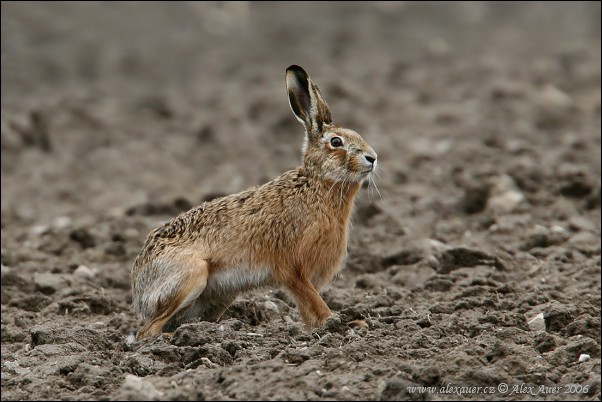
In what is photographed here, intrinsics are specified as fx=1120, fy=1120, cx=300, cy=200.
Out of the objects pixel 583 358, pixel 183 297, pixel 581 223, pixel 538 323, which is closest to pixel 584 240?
pixel 581 223

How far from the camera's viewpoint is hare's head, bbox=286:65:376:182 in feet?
26.4

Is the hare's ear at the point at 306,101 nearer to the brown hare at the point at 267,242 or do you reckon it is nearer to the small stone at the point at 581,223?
the brown hare at the point at 267,242

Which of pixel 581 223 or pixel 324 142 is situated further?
pixel 581 223

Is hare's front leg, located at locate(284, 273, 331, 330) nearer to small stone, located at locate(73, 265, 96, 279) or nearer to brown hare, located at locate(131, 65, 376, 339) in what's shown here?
brown hare, located at locate(131, 65, 376, 339)

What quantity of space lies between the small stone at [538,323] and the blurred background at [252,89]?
4730 millimetres

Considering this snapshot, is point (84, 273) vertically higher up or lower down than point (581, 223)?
higher up

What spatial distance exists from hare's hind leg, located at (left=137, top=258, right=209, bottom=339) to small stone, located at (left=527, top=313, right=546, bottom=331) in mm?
2217

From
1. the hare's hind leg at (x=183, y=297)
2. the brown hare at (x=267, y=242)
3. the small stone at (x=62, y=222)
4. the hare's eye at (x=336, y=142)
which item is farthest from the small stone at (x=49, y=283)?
the hare's eye at (x=336, y=142)

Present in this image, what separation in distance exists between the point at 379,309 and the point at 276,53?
11.1m

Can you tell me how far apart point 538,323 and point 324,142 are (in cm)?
209

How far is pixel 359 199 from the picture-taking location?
11.9 m

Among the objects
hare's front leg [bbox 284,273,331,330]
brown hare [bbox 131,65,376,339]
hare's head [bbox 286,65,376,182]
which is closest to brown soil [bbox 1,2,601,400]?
hare's front leg [bbox 284,273,331,330]

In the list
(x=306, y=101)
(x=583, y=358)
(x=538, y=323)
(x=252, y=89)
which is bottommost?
(x=583, y=358)

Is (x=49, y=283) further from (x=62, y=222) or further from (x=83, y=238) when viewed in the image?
(x=62, y=222)
